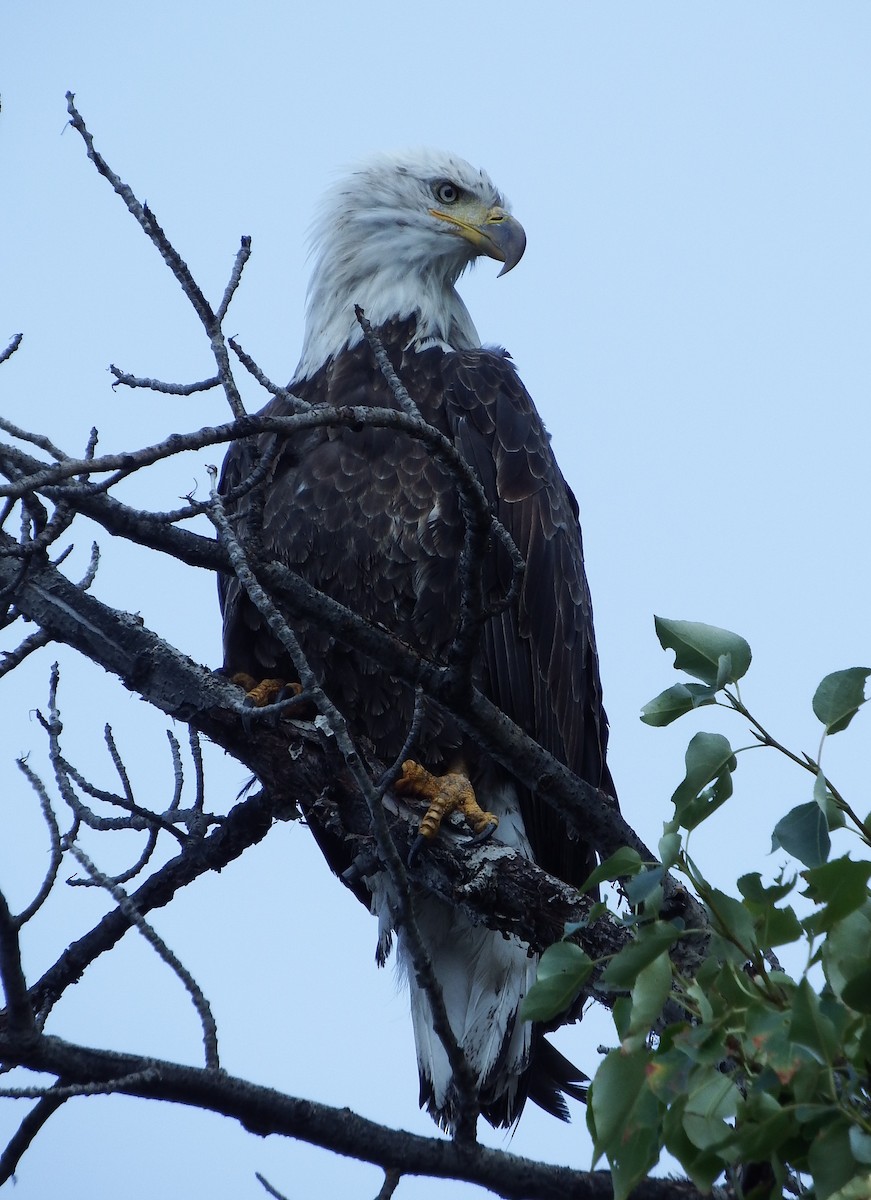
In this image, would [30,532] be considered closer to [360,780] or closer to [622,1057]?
[360,780]

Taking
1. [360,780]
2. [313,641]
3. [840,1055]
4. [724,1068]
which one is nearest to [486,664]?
[313,641]

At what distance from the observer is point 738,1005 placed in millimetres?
1656

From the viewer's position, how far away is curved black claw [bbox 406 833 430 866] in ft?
11.6

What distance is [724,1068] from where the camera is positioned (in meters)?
2.10

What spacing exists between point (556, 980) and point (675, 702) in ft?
1.36

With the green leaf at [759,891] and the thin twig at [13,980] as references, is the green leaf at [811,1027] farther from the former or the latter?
the thin twig at [13,980]

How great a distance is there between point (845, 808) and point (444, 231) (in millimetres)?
3931

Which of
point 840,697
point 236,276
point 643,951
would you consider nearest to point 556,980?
point 643,951

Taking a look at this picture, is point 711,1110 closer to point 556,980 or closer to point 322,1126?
point 556,980

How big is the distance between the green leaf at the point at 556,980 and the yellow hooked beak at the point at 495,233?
3.71 metres

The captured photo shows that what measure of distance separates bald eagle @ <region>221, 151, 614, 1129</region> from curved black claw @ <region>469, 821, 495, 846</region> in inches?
6.5

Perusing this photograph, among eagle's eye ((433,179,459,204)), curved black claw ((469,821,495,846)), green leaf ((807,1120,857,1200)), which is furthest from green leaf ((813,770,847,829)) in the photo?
eagle's eye ((433,179,459,204))

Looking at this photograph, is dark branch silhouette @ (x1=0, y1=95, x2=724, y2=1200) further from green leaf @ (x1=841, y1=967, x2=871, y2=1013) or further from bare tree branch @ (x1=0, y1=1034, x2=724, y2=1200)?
green leaf @ (x1=841, y1=967, x2=871, y2=1013)

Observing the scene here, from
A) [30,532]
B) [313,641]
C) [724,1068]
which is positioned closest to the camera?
[724,1068]
